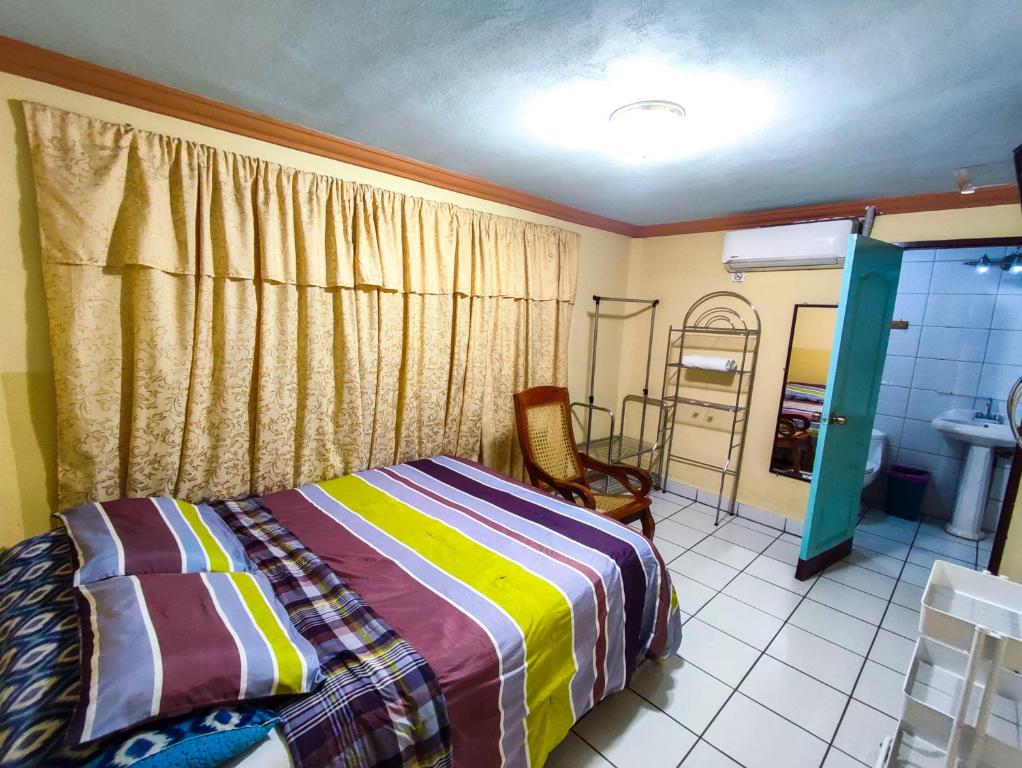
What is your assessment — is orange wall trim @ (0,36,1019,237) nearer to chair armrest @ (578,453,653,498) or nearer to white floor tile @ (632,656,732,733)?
chair armrest @ (578,453,653,498)

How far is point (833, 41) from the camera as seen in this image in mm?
1159

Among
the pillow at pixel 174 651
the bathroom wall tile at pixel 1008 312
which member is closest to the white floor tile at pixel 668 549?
the pillow at pixel 174 651

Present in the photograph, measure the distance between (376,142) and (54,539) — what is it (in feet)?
6.37

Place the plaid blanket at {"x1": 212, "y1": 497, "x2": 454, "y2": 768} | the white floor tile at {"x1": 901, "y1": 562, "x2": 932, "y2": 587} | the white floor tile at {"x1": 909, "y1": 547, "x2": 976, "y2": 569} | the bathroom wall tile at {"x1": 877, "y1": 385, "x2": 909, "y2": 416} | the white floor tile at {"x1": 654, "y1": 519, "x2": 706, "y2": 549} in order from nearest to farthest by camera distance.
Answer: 1. the plaid blanket at {"x1": 212, "y1": 497, "x2": 454, "y2": 768}
2. the white floor tile at {"x1": 901, "y1": 562, "x2": 932, "y2": 587}
3. the white floor tile at {"x1": 909, "y1": 547, "x2": 976, "y2": 569}
4. the white floor tile at {"x1": 654, "y1": 519, "x2": 706, "y2": 549}
5. the bathroom wall tile at {"x1": 877, "y1": 385, "x2": 909, "y2": 416}

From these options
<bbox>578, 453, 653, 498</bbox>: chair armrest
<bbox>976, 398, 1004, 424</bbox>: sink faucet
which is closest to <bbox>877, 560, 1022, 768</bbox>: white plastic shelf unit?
<bbox>578, 453, 653, 498</bbox>: chair armrest

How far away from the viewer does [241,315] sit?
1848mm

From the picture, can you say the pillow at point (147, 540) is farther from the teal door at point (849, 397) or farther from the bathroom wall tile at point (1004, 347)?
the bathroom wall tile at point (1004, 347)

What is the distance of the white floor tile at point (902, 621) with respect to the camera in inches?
85.4

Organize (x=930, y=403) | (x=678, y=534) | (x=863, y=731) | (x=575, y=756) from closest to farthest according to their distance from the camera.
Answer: (x=575, y=756), (x=863, y=731), (x=678, y=534), (x=930, y=403)

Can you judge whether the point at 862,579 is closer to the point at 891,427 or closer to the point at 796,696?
the point at 796,696

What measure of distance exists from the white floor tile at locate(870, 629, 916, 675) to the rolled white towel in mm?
1700

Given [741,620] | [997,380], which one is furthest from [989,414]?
[741,620]

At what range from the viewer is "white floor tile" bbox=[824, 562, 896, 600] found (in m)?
2.52

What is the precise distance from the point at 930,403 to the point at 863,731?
293 centimetres
